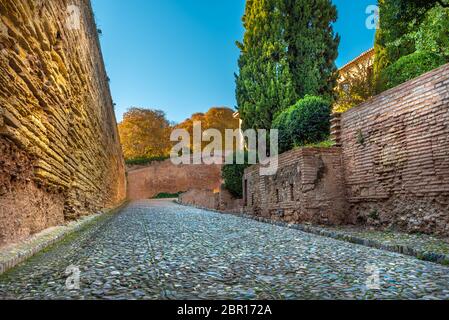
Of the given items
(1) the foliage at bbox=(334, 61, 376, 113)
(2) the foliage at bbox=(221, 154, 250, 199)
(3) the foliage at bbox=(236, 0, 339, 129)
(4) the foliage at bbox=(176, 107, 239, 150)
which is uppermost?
(4) the foliage at bbox=(176, 107, 239, 150)

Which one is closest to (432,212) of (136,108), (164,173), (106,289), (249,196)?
(106,289)

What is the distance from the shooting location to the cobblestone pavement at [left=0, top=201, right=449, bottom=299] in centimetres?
237

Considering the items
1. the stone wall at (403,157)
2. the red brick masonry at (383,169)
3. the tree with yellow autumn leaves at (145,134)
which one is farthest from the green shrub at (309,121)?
the tree with yellow autumn leaves at (145,134)

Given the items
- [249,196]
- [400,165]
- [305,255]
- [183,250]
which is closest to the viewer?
[305,255]

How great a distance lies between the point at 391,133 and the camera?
6176 millimetres

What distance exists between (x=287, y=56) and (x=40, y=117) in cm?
1381

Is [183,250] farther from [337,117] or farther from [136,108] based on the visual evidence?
[136,108]

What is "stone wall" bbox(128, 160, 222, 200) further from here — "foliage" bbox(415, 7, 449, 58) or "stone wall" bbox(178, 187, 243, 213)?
"foliage" bbox(415, 7, 449, 58)

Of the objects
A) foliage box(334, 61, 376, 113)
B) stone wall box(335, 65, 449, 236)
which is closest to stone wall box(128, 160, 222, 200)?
foliage box(334, 61, 376, 113)

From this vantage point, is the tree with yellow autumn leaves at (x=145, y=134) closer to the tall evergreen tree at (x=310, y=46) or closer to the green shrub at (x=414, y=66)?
the tall evergreen tree at (x=310, y=46)

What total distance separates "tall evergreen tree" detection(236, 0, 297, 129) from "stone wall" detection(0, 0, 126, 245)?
996cm

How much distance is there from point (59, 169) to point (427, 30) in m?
10.5

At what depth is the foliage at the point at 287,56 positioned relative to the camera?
53.2 feet

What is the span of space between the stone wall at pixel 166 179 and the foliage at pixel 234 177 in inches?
770
